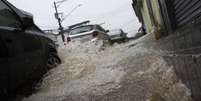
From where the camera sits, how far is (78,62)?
9.84m

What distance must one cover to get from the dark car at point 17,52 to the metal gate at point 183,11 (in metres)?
2.58

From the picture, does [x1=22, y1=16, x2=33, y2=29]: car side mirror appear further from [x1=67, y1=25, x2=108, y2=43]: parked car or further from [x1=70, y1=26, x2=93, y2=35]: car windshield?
[x1=70, y1=26, x2=93, y2=35]: car windshield

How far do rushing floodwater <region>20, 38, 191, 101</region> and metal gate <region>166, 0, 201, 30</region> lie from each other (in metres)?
0.71

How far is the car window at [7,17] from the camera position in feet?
20.4

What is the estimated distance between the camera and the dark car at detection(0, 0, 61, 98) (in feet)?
18.1

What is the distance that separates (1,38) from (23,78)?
0.94 m

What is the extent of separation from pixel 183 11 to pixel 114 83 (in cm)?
162

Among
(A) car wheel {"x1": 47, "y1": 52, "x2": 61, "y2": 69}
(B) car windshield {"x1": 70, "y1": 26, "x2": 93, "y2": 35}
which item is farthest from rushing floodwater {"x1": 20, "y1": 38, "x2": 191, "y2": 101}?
(B) car windshield {"x1": 70, "y1": 26, "x2": 93, "y2": 35}

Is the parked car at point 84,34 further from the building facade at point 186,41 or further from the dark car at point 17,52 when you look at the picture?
the building facade at point 186,41

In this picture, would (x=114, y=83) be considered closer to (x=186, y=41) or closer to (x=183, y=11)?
(x=183, y=11)

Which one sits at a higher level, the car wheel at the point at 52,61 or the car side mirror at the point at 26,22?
the car side mirror at the point at 26,22

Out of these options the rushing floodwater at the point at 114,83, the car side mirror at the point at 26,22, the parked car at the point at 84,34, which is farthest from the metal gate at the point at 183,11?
the parked car at the point at 84,34

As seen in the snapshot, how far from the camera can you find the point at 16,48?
5.90 metres

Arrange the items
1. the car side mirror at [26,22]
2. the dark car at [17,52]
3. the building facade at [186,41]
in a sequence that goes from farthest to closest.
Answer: the car side mirror at [26,22] < the dark car at [17,52] < the building facade at [186,41]
